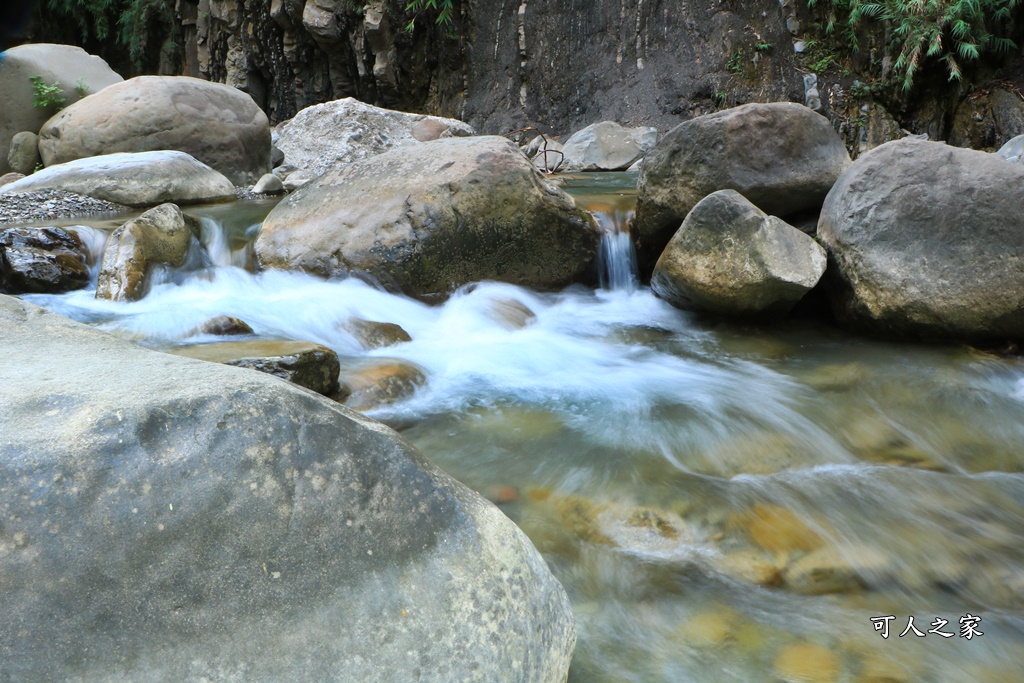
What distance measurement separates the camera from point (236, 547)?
1256 mm

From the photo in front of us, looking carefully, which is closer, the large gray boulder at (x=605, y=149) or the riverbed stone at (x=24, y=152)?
the riverbed stone at (x=24, y=152)

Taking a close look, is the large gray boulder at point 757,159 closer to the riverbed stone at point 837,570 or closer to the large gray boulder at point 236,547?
the riverbed stone at point 837,570

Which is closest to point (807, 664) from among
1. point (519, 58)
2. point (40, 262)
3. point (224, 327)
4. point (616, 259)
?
point (224, 327)

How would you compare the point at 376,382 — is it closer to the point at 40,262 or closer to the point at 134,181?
the point at 40,262

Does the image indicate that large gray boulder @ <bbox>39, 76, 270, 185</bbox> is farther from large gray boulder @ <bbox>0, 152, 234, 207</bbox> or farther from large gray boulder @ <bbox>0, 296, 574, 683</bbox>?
large gray boulder @ <bbox>0, 296, 574, 683</bbox>

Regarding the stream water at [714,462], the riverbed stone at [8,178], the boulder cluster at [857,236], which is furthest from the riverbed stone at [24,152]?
the boulder cluster at [857,236]

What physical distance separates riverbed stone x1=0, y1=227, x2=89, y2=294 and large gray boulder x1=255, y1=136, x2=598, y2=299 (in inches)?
44.5

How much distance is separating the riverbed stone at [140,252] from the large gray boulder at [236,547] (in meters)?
3.52

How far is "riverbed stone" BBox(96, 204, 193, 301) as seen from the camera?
4703mm

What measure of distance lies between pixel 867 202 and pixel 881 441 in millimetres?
1718

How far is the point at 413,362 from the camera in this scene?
399 cm

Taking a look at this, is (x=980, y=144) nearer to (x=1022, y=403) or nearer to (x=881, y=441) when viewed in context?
(x=1022, y=403)

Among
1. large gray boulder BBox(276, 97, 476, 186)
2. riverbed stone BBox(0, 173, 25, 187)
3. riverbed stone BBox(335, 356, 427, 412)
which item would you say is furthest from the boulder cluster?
riverbed stone BBox(0, 173, 25, 187)

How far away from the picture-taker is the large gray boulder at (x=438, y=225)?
4926 mm
